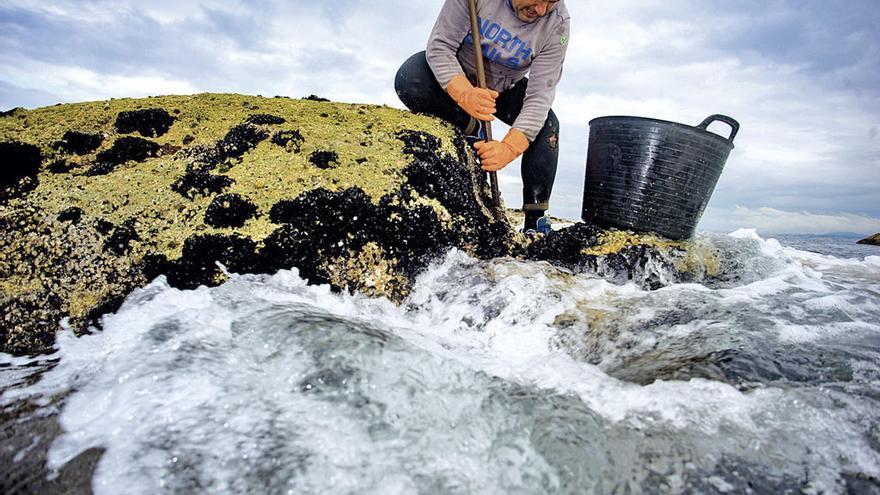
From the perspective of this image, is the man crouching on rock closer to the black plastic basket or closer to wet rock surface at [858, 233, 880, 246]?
the black plastic basket

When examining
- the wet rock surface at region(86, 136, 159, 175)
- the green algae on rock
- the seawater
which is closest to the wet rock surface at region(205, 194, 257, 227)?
the green algae on rock

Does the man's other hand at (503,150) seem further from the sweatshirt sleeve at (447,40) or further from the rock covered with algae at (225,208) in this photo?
the sweatshirt sleeve at (447,40)

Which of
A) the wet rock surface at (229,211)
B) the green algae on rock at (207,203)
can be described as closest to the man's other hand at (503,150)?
the green algae on rock at (207,203)

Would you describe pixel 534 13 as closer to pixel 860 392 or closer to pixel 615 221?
pixel 615 221

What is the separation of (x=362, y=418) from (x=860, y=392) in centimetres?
168

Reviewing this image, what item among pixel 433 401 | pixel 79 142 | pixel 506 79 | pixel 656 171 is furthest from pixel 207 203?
pixel 656 171

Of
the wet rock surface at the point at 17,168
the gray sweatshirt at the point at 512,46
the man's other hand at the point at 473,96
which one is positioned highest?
the gray sweatshirt at the point at 512,46

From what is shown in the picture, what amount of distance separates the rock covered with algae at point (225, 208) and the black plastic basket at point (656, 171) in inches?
10.1

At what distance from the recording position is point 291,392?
1.38 metres

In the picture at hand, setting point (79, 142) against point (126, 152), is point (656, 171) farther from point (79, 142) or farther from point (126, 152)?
point (79, 142)

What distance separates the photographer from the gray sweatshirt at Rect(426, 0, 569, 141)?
320 centimetres

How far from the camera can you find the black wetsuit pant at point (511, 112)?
11.9ft

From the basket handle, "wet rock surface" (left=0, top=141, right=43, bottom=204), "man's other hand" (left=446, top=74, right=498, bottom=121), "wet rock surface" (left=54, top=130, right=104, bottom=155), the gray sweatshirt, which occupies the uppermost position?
the gray sweatshirt

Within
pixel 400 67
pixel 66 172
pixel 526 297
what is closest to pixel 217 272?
pixel 66 172
